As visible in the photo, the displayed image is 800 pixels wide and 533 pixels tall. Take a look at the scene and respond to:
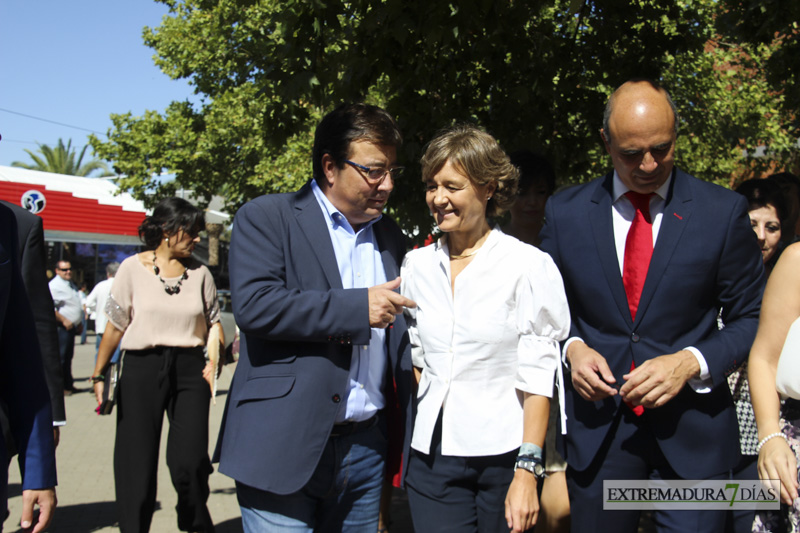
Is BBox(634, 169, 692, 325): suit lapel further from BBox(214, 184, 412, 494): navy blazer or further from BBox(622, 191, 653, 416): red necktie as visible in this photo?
BBox(214, 184, 412, 494): navy blazer

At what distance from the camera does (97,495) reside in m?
7.08

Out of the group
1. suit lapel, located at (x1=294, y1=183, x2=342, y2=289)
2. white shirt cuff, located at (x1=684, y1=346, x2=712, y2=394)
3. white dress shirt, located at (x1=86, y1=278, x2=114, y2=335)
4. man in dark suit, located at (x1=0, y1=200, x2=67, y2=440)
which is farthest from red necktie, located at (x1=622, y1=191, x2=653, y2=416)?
white dress shirt, located at (x1=86, y1=278, x2=114, y2=335)

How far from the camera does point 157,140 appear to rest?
2288cm

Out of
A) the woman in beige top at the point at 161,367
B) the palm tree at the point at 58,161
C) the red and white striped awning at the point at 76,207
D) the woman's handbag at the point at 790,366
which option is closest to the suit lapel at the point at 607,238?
the woman's handbag at the point at 790,366

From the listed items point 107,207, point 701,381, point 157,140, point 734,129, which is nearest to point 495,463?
point 701,381

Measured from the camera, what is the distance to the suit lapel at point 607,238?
282 centimetres

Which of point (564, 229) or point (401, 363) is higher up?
point (564, 229)

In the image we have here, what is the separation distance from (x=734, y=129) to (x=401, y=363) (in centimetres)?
1502

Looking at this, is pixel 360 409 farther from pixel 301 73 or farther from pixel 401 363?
pixel 301 73

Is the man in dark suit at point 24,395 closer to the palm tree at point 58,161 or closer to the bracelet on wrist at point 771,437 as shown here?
the bracelet on wrist at point 771,437

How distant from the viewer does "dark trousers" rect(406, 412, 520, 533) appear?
9.09 ft

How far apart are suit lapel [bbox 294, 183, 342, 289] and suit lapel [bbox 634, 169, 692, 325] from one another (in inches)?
43.8

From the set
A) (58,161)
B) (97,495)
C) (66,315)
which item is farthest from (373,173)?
(58,161)

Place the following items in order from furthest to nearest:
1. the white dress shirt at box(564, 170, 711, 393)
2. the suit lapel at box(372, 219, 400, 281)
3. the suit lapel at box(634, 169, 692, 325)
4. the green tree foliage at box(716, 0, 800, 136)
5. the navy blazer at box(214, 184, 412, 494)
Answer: the green tree foliage at box(716, 0, 800, 136), the suit lapel at box(372, 219, 400, 281), the white dress shirt at box(564, 170, 711, 393), the suit lapel at box(634, 169, 692, 325), the navy blazer at box(214, 184, 412, 494)
